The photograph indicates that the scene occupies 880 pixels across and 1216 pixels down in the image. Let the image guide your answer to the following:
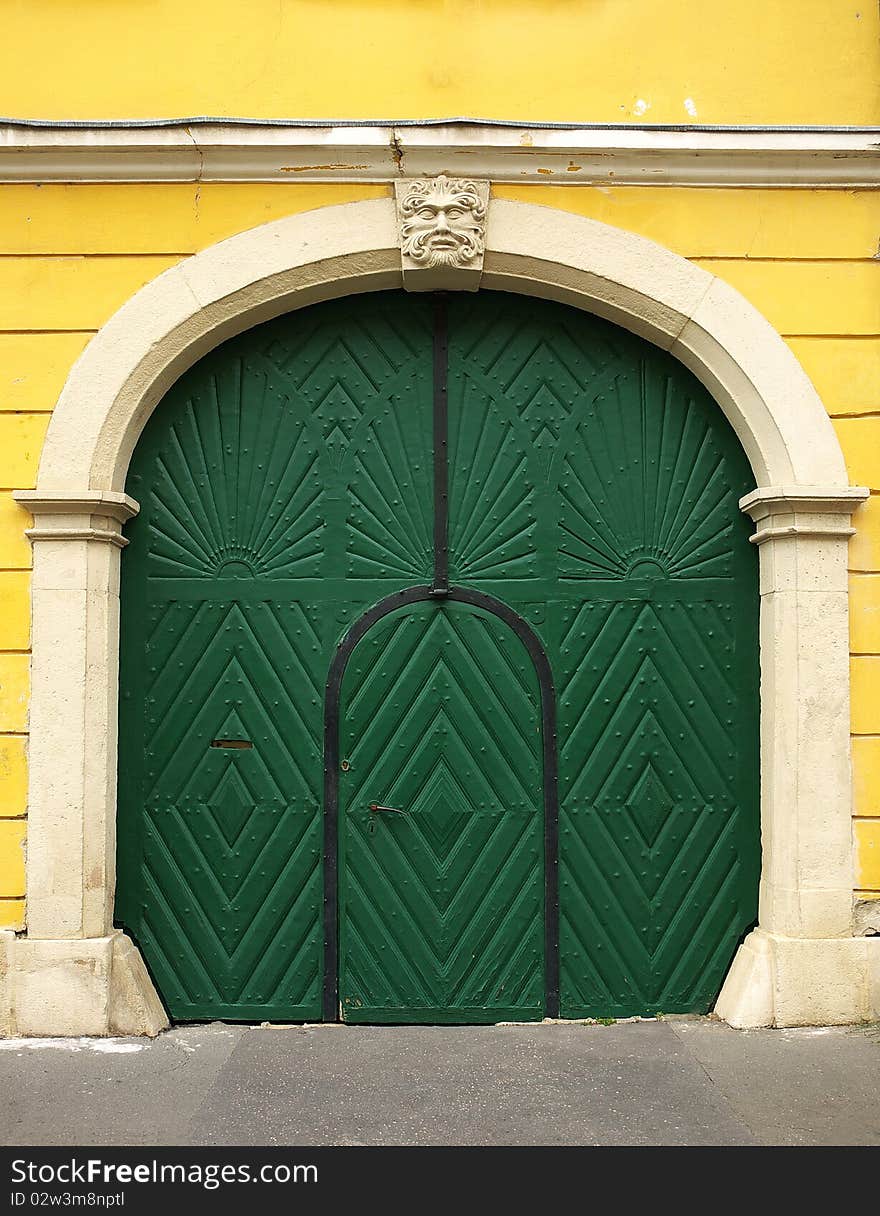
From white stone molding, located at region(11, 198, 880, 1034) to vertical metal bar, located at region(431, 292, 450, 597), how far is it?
0.31 metres

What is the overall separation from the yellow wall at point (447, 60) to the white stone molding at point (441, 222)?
1.08 ft

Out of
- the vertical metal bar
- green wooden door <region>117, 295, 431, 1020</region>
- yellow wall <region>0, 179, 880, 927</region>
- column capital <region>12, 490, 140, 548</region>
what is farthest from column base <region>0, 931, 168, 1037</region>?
the vertical metal bar

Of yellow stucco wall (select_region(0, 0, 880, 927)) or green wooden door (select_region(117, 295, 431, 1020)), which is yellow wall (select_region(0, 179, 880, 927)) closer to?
yellow stucco wall (select_region(0, 0, 880, 927))

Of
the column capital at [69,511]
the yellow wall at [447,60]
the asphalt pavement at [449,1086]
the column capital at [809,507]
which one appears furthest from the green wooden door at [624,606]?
the column capital at [69,511]

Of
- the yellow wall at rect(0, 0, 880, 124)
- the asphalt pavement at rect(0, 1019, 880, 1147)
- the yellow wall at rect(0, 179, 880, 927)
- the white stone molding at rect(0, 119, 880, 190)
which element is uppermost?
the yellow wall at rect(0, 0, 880, 124)

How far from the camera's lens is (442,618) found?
4.68 m

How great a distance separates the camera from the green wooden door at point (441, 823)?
4582 mm

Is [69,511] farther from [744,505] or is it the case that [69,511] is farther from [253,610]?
[744,505]

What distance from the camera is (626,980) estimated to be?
181 inches

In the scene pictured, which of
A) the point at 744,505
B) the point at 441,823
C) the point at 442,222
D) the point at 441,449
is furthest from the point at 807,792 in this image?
the point at 442,222

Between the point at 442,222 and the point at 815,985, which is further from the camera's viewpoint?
the point at 442,222

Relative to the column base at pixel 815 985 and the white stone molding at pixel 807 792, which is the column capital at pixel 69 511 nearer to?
the white stone molding at pixel 807 792

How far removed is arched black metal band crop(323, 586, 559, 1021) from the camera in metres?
4.58

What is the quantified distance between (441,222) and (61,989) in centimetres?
347
